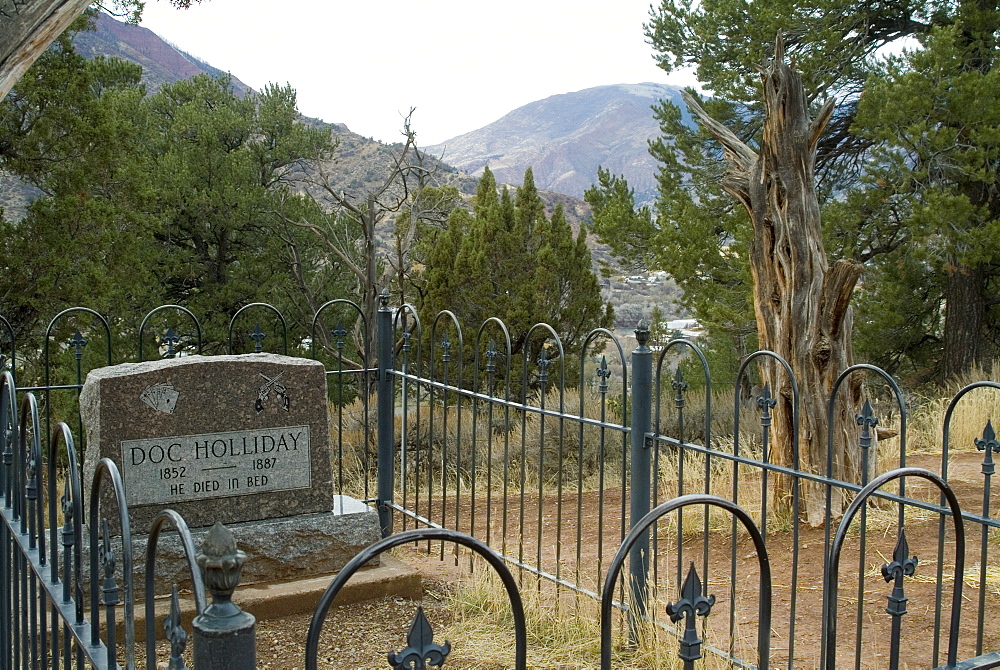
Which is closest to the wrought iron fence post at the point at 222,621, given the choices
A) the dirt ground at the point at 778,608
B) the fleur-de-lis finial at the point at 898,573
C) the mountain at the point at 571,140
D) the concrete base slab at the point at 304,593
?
the fleur-de-lis finial at the point at 898,573

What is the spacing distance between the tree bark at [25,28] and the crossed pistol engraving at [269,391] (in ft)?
9.81

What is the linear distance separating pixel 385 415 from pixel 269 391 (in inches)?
42.8

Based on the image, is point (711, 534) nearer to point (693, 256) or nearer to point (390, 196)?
point (693, 256)

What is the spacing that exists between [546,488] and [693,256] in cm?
568

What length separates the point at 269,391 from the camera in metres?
4.87

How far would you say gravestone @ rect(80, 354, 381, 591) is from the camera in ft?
15.0

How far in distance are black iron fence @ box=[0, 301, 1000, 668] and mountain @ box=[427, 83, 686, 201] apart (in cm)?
5213

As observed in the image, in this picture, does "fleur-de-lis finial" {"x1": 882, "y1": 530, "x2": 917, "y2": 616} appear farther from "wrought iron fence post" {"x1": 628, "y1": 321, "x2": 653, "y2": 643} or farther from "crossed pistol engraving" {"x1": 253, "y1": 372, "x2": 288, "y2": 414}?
"crossed pistol engraving" {"x1": 253, "y1": 372, "x2": 288, "y2": 414}

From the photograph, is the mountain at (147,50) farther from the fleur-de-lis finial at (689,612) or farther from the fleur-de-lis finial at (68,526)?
the fleur-de-lis finial at (689,612)

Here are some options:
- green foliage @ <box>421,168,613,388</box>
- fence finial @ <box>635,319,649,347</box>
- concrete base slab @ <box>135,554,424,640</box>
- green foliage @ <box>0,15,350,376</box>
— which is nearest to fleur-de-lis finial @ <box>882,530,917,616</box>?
fence finial @ <box>635,319,649,347</box>

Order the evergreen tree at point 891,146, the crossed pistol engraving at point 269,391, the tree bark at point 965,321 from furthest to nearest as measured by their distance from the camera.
Answer: the tree bark at point 965,321 < the evergreen tree at point 891,146 < the crossed pistol engraving at point 269,391

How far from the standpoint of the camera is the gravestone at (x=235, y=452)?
4566 mm

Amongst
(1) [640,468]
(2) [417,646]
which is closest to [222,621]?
(2) [417,646]

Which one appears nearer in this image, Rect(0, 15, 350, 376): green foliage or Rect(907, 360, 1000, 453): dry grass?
Rect(907, 360, 1000, 453): dry grass
